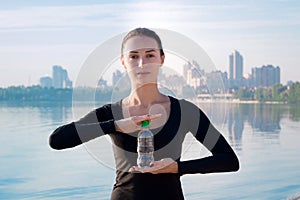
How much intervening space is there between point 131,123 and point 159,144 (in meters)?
0.08

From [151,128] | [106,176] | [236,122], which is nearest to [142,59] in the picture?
[151,128]

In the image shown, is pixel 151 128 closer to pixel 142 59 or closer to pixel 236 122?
pixel 142 59

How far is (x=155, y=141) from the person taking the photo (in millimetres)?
1131

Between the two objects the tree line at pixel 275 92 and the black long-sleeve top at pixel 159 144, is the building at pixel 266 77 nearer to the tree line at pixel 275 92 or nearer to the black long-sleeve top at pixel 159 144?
the tree line at pixel 275 92

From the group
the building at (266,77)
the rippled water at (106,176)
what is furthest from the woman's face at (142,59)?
the building at (266,77)

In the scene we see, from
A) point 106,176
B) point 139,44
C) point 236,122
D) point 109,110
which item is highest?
point 139,44

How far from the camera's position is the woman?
1.12 metres

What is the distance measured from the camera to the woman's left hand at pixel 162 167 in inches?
42.9

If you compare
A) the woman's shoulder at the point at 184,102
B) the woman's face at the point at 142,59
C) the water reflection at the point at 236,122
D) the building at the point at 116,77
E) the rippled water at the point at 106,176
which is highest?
the woman's face at the point at 142,59

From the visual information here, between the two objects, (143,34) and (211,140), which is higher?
(143,34)

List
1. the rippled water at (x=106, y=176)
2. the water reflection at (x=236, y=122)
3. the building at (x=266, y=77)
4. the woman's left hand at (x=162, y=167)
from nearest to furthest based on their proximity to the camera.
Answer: the woman's left hand at (x=162, y=167) → the water reflection at (x=236, y=122) → the rippled water at (x=106, y=176) → the building at (x=266, y=77)

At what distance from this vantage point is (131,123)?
1.10 metres

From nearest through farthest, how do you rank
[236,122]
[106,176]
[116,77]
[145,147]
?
1. [145,147]
2. [116,77]
3. [106,176]
4. [236,122]

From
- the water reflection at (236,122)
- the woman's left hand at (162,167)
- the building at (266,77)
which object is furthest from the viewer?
the building at (266,77)
